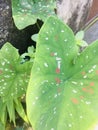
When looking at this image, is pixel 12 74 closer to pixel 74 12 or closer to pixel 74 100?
pixel 74 100

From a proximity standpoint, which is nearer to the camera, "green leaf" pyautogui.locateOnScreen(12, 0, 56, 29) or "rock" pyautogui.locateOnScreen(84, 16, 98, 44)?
"green leaf" pyautogui.locateOnScreen(12, 0, 56, 29)

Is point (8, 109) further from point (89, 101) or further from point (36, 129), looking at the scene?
point (89, 101)

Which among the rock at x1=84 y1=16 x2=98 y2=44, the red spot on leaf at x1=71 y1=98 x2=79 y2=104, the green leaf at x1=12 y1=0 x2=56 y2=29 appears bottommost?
the rock at x1=84 y1=16 x2=98 y2=44

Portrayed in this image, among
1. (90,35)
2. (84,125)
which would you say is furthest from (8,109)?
(90,35)

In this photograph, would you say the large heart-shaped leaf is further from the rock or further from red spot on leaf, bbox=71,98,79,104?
the rock

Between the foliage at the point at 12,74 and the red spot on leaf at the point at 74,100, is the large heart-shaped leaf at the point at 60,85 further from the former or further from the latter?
the foliage at the point at 12,74

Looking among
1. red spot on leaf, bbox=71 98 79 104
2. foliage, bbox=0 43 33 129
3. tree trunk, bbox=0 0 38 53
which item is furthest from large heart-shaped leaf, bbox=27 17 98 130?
tree trunk, bbox=0 0 38 53

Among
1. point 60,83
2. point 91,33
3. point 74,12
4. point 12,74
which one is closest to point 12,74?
point 12,74
